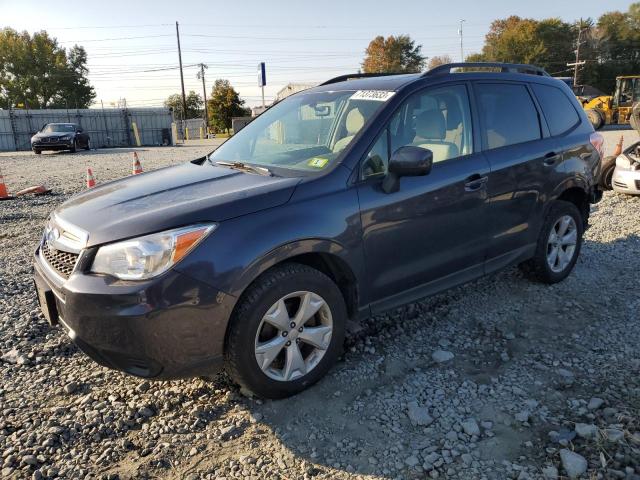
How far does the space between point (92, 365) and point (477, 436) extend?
8.15ft

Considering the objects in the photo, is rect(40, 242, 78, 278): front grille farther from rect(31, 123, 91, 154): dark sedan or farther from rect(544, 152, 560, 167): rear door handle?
rect(31, 123, 91, 154): dark sedan

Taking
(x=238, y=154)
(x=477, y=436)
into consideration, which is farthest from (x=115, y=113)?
(x=477, y=436)

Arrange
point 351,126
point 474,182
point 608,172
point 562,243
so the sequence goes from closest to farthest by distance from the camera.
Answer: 1. point 351,126
2. point 474,182
3. point 562,243
4. point 608,172

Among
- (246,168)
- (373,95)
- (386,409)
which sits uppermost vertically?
(373,95)

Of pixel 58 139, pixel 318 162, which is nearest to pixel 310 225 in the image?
pixel 318 162

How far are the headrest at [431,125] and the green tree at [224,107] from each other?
168ft

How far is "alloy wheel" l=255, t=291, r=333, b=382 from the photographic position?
9.34ft

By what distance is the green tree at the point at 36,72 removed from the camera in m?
60.4

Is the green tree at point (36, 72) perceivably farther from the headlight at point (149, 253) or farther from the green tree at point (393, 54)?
the headlight at point (149, 253)

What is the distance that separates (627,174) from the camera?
8.45 meters

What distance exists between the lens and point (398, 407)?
2.95 metres

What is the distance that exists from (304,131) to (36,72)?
229ft

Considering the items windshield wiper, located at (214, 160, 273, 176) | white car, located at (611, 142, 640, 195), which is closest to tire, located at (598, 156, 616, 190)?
white car, located at (611, 142, 640, 195)

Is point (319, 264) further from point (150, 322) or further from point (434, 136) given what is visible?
point (434, 136)
